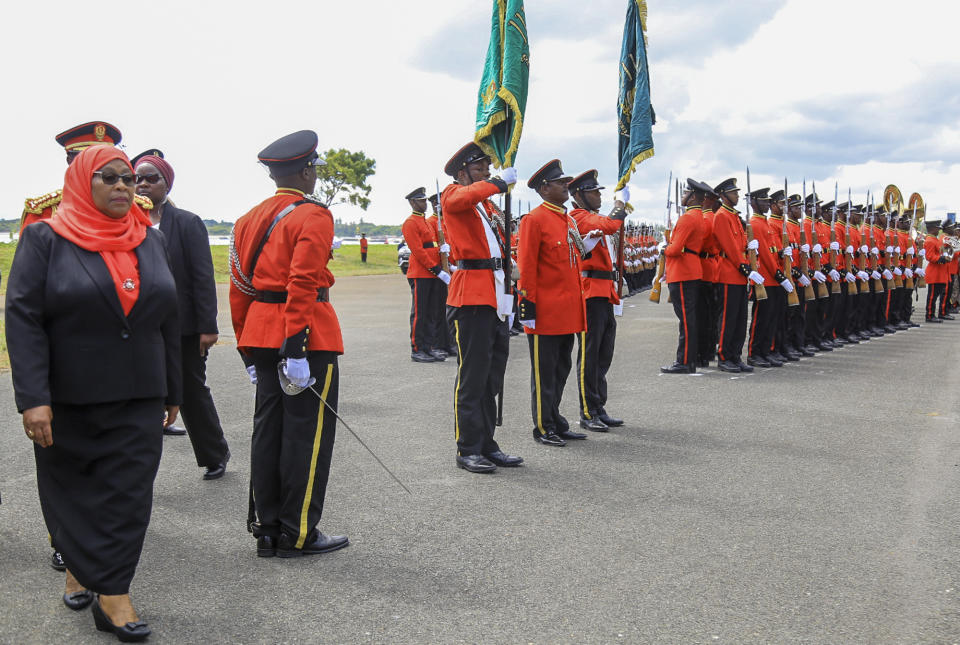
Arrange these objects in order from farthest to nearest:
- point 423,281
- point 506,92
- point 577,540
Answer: point 423,281
point 506,92
point 577,540

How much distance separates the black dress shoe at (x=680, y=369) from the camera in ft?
31.7

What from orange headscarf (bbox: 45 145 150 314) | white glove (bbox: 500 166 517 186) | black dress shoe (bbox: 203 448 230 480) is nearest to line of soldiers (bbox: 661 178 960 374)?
white glove (bbox: 500 166 517 186)

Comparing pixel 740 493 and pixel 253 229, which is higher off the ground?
pixel 253 229

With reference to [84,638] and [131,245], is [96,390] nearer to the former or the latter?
[131,245]

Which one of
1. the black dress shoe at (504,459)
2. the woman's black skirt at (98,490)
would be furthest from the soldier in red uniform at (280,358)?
the black dress shoe at (504,459)

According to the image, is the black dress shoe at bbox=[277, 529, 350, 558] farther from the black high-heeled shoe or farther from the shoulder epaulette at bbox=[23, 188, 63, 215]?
the shoulder epaulette at bbox=[23, 188, 63, 215]

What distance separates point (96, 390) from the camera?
10.3 feet

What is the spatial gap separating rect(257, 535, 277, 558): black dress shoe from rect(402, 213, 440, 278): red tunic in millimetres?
7292

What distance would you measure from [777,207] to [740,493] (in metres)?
7.60

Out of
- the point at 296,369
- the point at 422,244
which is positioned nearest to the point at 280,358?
the point at 296,369

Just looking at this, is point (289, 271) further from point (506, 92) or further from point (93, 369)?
point (506, 92)

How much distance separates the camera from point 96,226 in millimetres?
3223

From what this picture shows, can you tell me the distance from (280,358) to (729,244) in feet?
23.1

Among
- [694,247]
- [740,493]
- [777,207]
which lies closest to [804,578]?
[740,493]
